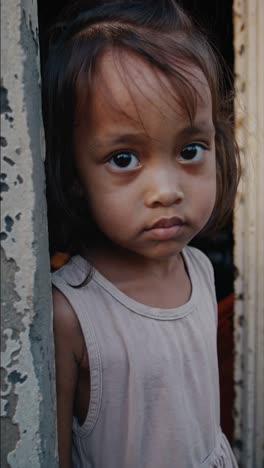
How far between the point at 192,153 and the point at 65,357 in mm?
438

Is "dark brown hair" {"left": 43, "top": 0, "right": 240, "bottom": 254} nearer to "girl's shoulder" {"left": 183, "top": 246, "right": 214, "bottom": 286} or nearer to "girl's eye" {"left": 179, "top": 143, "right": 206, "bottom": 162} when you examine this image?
"girl's eye" {"left": 179, "top": 143, "right": 206, "bottom": 162}

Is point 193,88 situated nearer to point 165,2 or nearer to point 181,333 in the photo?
point 165,2

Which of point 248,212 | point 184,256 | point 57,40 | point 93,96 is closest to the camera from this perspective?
point 93,96

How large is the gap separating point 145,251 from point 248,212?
2.60 feet

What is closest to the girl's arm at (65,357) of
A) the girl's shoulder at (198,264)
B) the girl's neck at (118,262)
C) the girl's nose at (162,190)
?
the girl's neck at (118,262)

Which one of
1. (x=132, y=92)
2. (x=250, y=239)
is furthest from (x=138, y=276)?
(x=250, y=239)

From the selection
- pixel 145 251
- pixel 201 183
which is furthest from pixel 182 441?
pixel 201 183

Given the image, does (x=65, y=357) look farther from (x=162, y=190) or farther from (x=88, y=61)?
(x=88, y=61)

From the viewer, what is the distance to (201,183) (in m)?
0.90

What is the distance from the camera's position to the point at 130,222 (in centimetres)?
86

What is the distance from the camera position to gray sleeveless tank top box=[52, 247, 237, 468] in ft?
2.99

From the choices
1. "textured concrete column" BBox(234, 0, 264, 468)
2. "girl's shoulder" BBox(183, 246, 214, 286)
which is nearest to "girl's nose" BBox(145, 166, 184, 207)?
"girl's shoulder" BBox(183, 246, 214, 286)

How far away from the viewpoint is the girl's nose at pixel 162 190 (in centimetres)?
82

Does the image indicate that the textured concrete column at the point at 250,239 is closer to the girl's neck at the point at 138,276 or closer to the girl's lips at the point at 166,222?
the girl's neck at the point at 138,276
